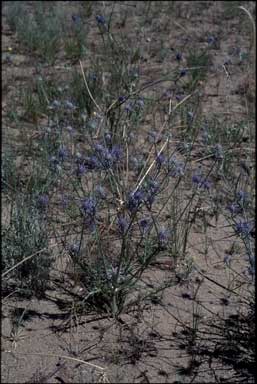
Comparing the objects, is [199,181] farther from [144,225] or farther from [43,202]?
[43,202]

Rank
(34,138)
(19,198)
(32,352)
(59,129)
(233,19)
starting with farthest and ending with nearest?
1. (233,19)
2. (34,138)
3. (59,129)
4. (19,198)
5. (32,352)

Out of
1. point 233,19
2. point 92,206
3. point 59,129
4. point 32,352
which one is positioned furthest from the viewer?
point 233,19

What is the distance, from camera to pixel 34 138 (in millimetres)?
4754

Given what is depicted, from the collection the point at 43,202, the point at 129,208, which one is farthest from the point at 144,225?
the point at 43,202

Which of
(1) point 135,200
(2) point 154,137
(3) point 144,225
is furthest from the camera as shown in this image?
(2) point 154,137

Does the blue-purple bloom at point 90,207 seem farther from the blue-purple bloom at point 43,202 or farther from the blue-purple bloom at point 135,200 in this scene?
the blue-purple bloom at point 43,202

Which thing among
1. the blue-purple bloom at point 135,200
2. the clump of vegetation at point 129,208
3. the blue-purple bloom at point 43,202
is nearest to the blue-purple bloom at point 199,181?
the clump of vegetation at point 129,208

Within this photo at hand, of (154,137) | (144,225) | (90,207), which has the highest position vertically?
(154,137)

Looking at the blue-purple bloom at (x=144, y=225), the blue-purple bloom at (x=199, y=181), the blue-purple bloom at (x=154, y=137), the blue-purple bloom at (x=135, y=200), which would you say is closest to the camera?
the blue-purple bloom at (x=135, y=200)

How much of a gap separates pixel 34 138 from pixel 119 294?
182 cm

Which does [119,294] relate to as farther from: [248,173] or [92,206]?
[248,173]

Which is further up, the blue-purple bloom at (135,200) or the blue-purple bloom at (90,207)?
the blue-purple bloom at (135,200)

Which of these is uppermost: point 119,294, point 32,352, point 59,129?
point 59,129

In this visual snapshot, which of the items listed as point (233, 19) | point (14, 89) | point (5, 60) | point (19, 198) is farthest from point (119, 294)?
point (233, 19)
